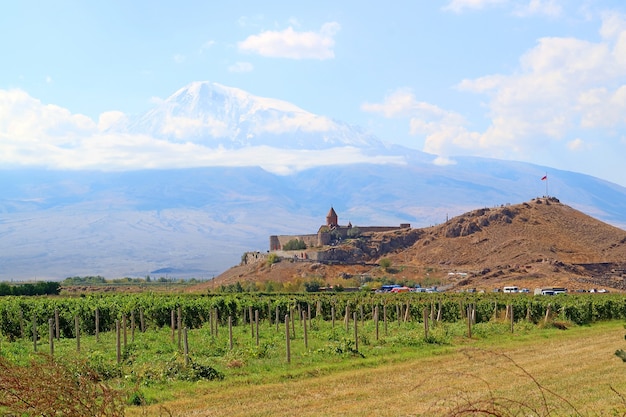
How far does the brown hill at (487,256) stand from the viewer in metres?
94.6

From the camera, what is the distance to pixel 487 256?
11081 cm

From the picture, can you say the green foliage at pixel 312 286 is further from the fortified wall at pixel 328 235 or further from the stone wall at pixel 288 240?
the stone wall at pixel 288 240

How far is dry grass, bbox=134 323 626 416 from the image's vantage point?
15.0m

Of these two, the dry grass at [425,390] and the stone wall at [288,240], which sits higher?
the stone wall at [288,240]

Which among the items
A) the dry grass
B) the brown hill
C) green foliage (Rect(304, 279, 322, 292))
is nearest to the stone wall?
the brown hill

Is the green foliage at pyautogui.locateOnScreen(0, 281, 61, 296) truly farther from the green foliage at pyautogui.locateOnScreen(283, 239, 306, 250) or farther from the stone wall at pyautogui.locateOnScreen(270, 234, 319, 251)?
the stone wall at pyautogui.locateOnScreen(270, 234, 319, 251)

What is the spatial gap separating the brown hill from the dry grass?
223ft

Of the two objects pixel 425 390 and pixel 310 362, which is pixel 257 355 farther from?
pixel 425 390

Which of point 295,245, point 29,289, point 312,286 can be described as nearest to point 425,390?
point 29,289

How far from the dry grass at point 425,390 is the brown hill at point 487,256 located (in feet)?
223

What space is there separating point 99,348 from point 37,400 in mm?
18238

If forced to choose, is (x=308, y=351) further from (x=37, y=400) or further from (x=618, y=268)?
(x=618, y=268)

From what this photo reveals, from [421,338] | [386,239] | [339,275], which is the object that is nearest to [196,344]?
[421,338]

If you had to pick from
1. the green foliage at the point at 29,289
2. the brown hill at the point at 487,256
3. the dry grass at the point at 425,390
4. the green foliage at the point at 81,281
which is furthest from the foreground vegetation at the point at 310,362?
the green foliage at the point at 81,281
